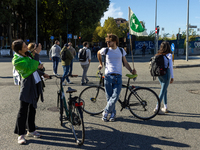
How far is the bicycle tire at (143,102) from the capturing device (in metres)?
4.97

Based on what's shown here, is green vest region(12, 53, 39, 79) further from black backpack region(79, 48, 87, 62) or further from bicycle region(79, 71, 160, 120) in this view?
black backpack region(79, 48, 87, 62)

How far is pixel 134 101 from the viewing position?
16.5ft

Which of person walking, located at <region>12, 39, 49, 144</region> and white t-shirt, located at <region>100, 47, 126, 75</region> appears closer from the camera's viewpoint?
person walking, located at <region>12, 39, 49, 144</region>

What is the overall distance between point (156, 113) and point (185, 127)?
67cm

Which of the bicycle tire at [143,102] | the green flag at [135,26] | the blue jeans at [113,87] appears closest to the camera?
the blue jeans at [113,87]

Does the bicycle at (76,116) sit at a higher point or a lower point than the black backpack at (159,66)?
lower

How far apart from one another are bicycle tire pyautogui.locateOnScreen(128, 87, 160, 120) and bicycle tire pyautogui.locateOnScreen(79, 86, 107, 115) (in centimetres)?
64

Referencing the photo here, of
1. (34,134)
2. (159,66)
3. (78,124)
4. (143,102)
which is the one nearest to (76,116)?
(78,124)

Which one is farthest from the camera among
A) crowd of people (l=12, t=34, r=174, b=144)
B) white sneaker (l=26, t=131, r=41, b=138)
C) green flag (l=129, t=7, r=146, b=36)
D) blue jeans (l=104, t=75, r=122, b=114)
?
green flag (l=129, t=7, r=146, b=36)

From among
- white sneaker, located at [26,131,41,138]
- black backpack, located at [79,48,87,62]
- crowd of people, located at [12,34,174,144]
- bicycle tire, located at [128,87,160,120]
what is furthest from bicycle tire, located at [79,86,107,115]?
black backpack, located at [79,48,87,62]

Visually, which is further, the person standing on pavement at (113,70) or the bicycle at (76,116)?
the person standing on pavement at (113,70)

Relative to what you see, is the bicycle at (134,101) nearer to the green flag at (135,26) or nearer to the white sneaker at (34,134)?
the white sneaker at (34,134)

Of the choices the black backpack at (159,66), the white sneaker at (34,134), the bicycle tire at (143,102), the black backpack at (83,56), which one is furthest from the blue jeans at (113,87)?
the black backpack at (83,56)

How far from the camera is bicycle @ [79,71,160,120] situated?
498cm
